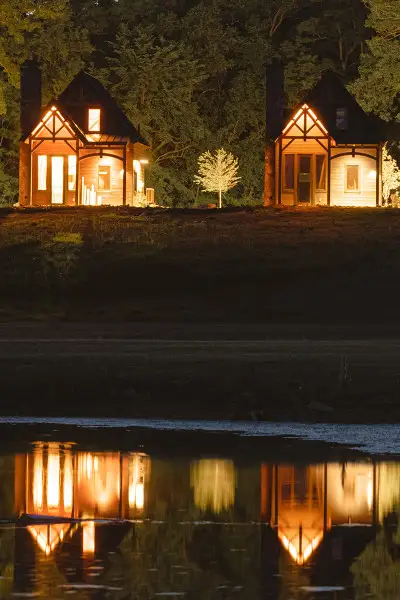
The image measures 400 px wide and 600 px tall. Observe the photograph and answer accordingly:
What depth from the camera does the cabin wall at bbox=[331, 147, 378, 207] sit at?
64875 millimetres

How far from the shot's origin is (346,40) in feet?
276

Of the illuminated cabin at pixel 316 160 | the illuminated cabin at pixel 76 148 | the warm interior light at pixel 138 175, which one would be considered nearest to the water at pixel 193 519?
the illuminated cabin at pixel 316 160

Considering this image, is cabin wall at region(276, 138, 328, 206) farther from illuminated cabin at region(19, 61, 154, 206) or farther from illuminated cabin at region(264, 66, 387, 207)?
illuminated cabin at region(19, 61, 154, 206)

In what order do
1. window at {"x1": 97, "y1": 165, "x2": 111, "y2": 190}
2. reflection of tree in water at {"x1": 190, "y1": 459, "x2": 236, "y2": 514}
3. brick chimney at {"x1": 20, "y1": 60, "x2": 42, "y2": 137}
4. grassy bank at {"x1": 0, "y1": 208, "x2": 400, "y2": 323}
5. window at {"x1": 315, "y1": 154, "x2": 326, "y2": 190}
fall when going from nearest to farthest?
reflection of tree in water at {"x1": 190, "y1": 459, "x2": 236, "y2": 514} < grassy bank at {"x1": 0, "y1": 208, "x2": 400, "y2": 323} < window at {"x1": 315, "y1": 154, "x2": 326, "y2": 190} < window at {"x1": 97, "y1": 165, "x2": 111, "y2": 190} < brick chimney at {"x1": 20, "y1": 60, "x2": 42, "y2": 137}

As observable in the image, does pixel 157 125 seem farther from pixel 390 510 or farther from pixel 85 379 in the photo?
pixel 390 510

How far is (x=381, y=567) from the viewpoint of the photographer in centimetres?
1196

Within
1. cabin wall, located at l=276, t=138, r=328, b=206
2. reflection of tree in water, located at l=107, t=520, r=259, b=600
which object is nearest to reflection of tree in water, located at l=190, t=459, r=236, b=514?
reflection of tree in water, located at l=107, t=520, r=259, b=600

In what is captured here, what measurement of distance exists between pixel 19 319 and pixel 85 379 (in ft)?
45.0

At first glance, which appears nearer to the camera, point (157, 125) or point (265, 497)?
point (265, 497)

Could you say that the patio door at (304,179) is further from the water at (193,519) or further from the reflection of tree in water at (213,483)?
the reflection of tree in water at (213,483)

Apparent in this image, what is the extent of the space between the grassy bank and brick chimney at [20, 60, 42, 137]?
12822mm

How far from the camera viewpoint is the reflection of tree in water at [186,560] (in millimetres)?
11086

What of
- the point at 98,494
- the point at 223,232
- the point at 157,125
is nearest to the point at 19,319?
the point at 223,232

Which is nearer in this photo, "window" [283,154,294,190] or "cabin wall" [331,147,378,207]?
"cabin wall" [331,147,378,207]
